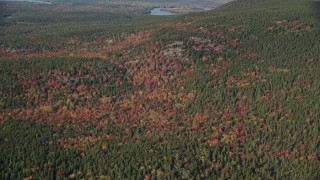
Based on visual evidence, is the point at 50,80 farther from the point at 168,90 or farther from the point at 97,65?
the point at 168,90

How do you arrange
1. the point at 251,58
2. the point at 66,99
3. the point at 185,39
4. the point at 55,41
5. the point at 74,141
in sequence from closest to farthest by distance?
the point at 74,141 < the point at 66,99 < the point at 251,58 < the point at 185,39 < the point at 55,41

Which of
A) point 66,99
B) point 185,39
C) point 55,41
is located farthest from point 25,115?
point 55,41

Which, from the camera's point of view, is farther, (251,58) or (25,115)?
(251,58)

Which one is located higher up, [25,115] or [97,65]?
[97,65]

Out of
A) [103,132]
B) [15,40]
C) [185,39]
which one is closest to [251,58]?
[185,39]

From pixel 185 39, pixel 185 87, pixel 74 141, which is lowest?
pixel 74 141

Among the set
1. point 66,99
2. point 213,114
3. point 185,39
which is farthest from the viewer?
point 185,39
